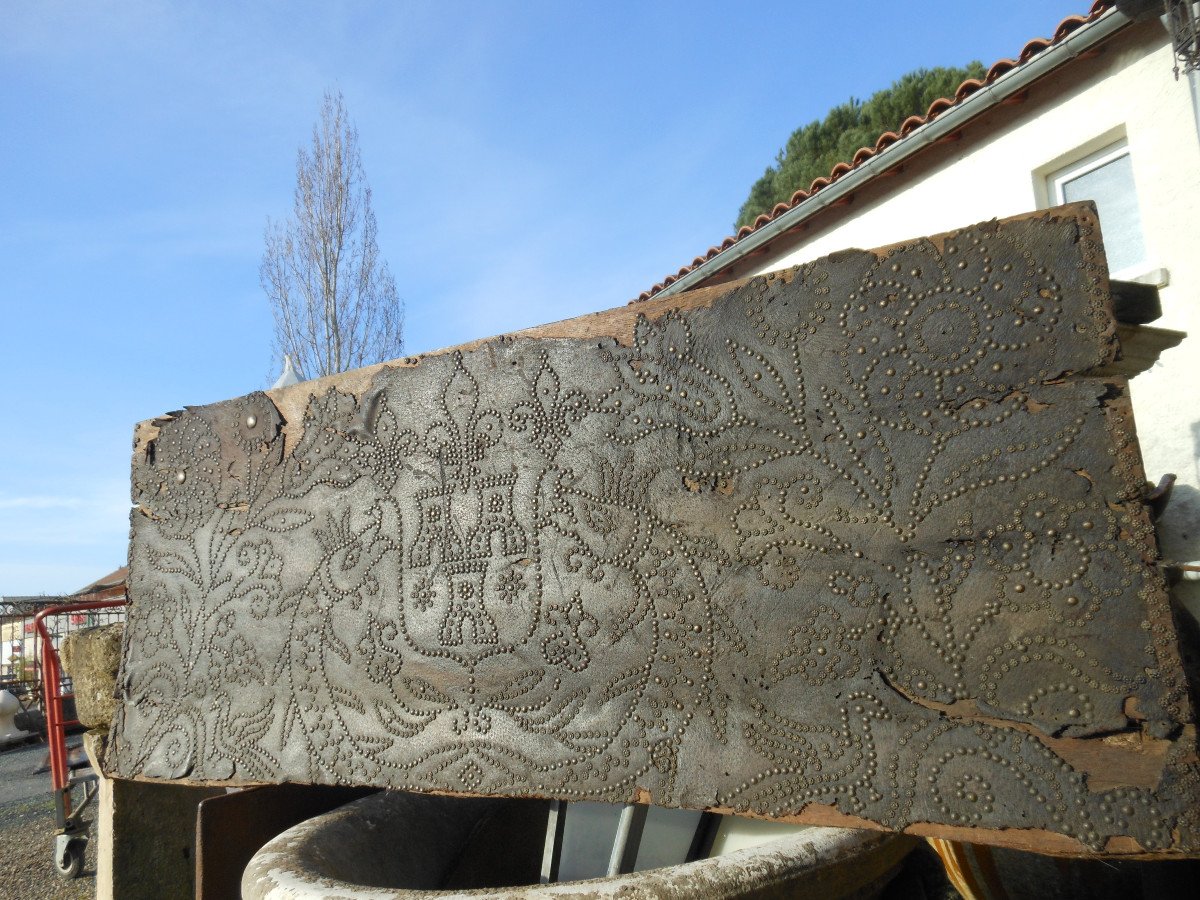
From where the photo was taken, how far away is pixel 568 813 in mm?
1817

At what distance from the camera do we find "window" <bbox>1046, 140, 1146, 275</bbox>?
4.16m

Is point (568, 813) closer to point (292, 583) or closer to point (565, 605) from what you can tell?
point (565, 605)

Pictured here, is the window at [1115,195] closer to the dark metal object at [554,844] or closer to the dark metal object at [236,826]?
the dark metal object at [554,844]

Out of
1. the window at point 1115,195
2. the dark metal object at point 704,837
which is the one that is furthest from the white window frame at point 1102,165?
the dark metal object at point 704,837

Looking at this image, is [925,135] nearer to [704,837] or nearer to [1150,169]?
[1150,169]

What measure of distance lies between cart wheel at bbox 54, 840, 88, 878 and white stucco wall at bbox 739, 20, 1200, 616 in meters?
5.48

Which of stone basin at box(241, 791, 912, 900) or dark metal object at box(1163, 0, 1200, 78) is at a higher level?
dark metal object at box(1163, 0, 1200, 78)

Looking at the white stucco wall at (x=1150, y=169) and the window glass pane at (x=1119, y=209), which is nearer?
the white stucco wall at (x=1150, y=169)

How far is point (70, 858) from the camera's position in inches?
154

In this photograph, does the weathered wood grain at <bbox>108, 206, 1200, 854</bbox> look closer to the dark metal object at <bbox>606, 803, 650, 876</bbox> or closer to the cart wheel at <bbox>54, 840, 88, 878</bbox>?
the dark metal object at <bbox>606, 803, 650, 876</bbox>

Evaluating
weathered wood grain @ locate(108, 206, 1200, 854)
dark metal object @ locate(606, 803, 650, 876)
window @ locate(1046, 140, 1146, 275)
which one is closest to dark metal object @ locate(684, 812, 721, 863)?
dark metal object @ locate(606, 803, 650, 876)

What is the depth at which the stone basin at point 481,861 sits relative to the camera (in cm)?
128

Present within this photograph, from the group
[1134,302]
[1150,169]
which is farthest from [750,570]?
[1150,169]

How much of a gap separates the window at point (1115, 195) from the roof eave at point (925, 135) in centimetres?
57
